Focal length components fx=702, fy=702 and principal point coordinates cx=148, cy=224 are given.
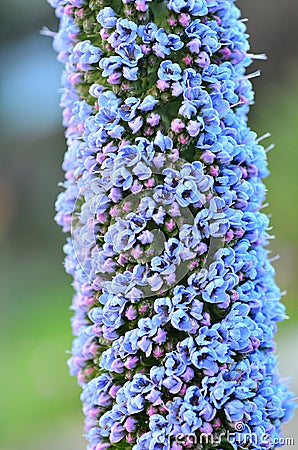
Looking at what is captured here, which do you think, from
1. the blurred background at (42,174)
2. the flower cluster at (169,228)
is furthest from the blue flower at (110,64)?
the blurred background at (42,174)

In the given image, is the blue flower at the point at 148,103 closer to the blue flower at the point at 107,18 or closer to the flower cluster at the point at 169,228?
the flower cluster at the point at 169,228

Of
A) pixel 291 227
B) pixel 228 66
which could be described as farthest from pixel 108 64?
pixel 291 227

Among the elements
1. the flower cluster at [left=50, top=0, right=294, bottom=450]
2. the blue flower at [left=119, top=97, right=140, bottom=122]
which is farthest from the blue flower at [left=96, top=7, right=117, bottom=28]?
the blue flower at [left=119, top=97, right=140, bottom=122]

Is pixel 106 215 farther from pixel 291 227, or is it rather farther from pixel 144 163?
pixel 291 227

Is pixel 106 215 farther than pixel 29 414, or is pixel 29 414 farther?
pixel 29 414

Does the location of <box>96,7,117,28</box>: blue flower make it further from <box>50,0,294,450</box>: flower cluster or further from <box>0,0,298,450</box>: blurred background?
<box>0,0,298,450</box>: blurred background

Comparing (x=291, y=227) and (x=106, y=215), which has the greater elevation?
(x=291, y=227)

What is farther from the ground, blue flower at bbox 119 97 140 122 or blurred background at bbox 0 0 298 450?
blurred background at bbox 0 0 298 450
